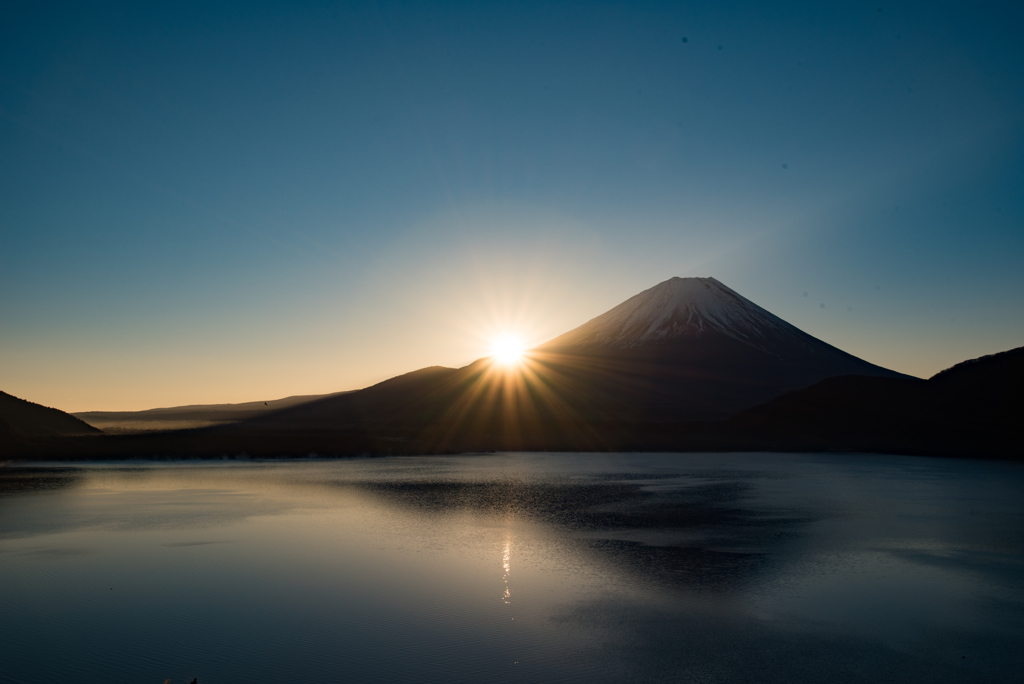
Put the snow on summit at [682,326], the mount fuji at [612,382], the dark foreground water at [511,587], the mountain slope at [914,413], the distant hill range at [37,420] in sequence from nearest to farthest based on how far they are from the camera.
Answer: the dark foreground water at [511,587], the mountain slope at [914,413], the distant hill range at [37,420], the mount fuji at [612,382], the snow on summit at [682,326]

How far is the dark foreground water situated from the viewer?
420 inches

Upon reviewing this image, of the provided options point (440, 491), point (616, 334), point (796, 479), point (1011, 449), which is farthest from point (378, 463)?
point (616, 334)

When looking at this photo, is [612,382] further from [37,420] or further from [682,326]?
[37,420]

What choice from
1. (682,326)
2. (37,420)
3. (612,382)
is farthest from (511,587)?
(682,326)

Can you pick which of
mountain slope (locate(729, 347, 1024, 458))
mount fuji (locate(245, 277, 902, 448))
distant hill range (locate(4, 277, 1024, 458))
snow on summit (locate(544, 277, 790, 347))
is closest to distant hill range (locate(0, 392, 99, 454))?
distant hill range (locate(4, 277, 1024, 458))

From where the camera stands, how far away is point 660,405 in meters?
131

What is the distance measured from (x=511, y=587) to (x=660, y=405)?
4698 inches

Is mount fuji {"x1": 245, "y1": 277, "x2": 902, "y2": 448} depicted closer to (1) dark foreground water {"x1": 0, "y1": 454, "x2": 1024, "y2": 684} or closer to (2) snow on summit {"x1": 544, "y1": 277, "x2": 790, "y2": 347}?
(2) snow on summit {"x1": 544, "y1": 277, "x2": 790, "y2": 347}

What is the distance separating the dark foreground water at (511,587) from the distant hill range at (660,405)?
4159cm

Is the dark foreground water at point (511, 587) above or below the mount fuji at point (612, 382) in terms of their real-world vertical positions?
below

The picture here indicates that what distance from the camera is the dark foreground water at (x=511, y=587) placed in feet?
35.0

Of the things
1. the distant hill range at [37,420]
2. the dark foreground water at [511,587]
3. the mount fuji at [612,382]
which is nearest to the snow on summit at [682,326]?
the mount fuji at [612,382]

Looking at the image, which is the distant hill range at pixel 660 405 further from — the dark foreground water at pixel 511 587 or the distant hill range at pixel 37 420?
the dark foreground water at pixel 511 587

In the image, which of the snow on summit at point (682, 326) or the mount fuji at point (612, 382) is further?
the snow on summit at point (682, 326)
